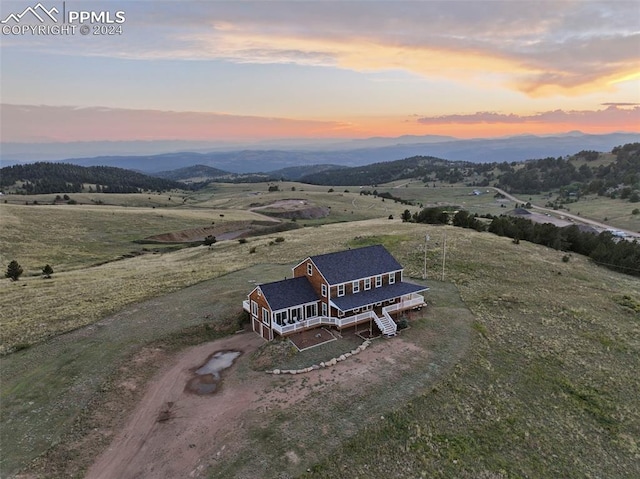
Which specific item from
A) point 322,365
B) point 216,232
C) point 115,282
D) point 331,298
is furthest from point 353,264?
point 216,232

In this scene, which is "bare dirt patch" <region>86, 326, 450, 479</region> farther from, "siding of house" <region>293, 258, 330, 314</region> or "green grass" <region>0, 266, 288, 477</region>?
"siding of house" <region>293, 258, 330, 314</region>

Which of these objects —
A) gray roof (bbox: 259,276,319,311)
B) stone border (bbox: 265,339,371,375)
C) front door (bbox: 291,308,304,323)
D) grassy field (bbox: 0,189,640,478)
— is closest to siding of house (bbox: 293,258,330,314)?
gray roof (bbox: 259,276,319,311)

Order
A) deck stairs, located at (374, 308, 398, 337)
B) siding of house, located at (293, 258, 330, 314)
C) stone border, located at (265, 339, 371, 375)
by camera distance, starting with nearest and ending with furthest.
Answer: stone border, located at (265, 339, 371, 375) → deck stairs, located at (374, 308, 398, 337) → siding of house, located at (293, 258, 330, 314)

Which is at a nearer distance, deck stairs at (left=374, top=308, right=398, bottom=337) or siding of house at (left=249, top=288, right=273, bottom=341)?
siding of house at (left=249, top=288, right=273, bottom=341)

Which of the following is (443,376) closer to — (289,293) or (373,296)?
(373,296)

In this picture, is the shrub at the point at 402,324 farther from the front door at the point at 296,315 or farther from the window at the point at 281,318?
the window at the point at 281,318

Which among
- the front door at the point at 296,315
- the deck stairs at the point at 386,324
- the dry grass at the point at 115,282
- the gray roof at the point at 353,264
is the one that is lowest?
the dry grass at the point at 115,282

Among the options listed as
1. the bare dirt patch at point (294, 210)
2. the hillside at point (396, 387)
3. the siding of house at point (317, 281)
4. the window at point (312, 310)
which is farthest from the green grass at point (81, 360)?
the bare dirt patch at point (294, 210)
